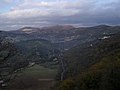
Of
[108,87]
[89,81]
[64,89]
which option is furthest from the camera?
[64,89]

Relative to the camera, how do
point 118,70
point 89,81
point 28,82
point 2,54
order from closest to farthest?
point 118,70 < point 2,54 < point 89,81 < point 28,82

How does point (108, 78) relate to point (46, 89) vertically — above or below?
above

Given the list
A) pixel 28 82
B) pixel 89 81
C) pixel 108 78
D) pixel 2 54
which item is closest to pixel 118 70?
pixel 108 78

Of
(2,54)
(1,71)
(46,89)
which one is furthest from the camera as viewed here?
(46,89)

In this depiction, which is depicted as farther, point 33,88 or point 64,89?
point 33,88

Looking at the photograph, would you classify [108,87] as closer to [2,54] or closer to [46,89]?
[2,54]

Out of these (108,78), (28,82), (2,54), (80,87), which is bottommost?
(28,82)

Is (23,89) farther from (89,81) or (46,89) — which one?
(89,81)

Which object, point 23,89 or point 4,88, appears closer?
point 4,88

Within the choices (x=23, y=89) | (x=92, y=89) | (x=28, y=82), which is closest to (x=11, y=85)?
(x=23, y=89)
